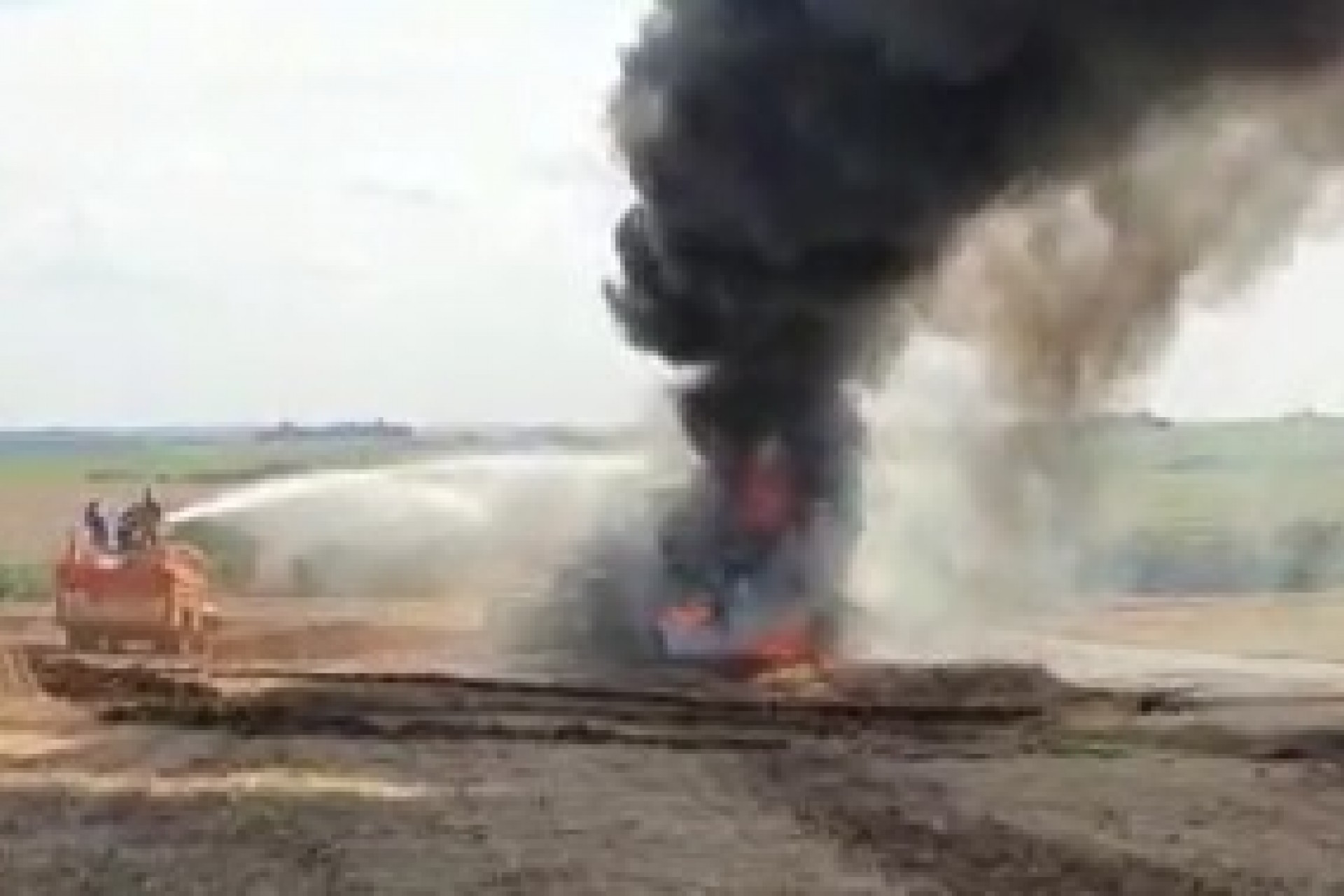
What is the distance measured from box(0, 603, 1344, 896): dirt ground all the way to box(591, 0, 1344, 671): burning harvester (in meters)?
3.24

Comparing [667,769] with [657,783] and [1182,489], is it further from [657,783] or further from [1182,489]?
[1182,489]

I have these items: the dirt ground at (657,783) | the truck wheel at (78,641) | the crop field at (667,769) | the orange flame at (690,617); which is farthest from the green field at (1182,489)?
the truck wheel at (78,641)

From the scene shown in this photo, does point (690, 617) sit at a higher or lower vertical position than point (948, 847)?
higher

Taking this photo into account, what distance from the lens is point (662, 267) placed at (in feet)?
109

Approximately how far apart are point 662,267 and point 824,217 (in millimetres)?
2426

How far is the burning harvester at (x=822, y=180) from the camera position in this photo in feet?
102

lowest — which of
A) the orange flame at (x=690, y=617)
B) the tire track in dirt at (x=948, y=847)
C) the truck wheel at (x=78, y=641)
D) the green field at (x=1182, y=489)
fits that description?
the tire track in dirt at (x=948, y=847)

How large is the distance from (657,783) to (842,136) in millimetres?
12908

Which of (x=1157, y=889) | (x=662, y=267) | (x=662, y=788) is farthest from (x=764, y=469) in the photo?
(x=1157, y=889)

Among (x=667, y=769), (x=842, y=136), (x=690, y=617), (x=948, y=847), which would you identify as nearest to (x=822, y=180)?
(x=842, y=136)

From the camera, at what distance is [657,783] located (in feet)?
66.8

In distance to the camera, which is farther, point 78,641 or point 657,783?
point 78,641

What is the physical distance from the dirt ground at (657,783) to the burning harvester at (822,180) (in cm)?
324

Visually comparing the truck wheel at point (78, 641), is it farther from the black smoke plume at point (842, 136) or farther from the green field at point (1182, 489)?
the green field at point (1182, 489)
